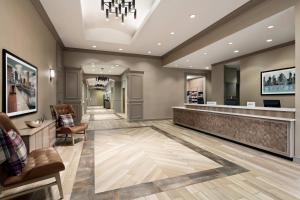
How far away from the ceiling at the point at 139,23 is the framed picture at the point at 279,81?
9.78ft

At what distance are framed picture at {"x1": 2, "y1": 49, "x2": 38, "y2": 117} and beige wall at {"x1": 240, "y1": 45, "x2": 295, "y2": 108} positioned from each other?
698cm

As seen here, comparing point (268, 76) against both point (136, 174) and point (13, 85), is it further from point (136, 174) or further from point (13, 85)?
→ point (13, 85)

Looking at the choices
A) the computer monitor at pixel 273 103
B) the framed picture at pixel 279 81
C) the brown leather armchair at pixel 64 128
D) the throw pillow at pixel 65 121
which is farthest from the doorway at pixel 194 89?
the throw pillow at pixel 65 121

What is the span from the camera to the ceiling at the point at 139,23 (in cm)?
369

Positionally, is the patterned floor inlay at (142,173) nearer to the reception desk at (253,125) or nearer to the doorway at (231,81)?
the reception desk at (253,125)

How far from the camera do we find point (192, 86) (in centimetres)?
1302

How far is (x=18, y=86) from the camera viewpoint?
280 centimetres

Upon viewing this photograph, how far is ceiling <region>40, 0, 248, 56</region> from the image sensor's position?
3689mm

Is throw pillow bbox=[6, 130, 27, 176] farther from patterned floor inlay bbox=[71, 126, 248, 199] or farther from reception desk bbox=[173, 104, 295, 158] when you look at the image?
reception desk bbox=[173, 104, 295, 158]

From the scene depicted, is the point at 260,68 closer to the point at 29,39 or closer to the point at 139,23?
the point at 139,23

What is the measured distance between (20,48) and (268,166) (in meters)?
4.80

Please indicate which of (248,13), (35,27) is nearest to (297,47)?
(248,13)

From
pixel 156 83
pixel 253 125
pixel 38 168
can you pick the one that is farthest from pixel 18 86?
pixel 156 83

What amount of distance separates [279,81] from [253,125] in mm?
2861
